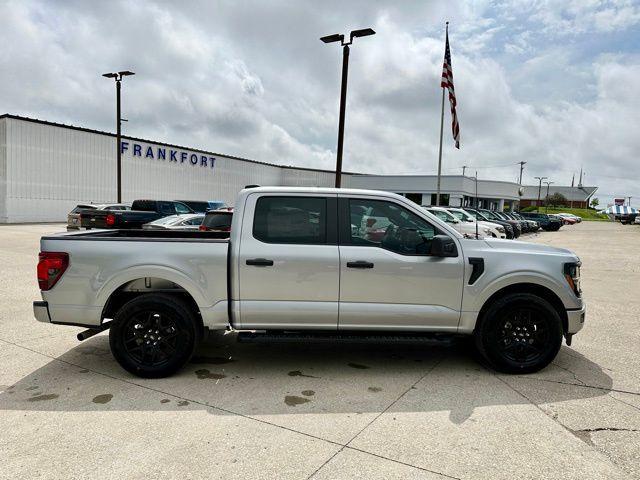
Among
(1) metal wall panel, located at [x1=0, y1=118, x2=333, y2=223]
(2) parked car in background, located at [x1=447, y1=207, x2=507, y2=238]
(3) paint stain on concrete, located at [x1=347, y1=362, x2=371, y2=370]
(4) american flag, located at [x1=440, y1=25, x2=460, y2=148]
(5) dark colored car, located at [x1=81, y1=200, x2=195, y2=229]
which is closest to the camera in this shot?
(3) paint stain on concrete, located at [x1=347, y1=362, x2=371, y2=370]

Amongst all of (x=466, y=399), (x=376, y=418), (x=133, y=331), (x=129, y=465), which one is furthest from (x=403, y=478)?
(x=133, y=331)

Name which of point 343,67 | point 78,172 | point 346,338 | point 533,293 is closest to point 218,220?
point 343,67

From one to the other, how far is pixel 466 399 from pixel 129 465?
2718mm

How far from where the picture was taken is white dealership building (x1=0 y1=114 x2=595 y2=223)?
1216 inches

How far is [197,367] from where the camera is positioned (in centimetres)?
472

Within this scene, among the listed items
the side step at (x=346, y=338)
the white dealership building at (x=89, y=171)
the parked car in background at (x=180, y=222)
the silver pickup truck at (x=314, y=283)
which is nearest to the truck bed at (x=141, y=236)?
the silver pickup truck at (x=314, y=283)

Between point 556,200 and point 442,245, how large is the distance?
446ft

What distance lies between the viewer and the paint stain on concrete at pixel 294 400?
3902 millimetres

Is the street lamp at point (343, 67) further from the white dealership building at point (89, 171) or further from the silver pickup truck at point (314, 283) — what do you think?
the white dealership building at point (89, 171)

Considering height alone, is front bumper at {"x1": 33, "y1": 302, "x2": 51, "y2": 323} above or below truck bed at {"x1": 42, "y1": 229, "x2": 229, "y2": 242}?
below

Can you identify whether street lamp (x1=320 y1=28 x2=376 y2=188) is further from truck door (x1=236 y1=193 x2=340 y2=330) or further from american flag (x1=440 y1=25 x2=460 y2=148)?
truck door (x1=236 y1=193 x2=340 y2=330)

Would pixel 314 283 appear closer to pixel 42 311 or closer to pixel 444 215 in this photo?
pixel 42 311

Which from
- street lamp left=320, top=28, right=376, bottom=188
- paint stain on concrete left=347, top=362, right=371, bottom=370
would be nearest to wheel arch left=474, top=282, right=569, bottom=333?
paint stain on concrete left=347, top=362, right=371, bottom=370

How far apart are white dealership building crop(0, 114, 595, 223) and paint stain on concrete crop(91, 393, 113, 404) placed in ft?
107
